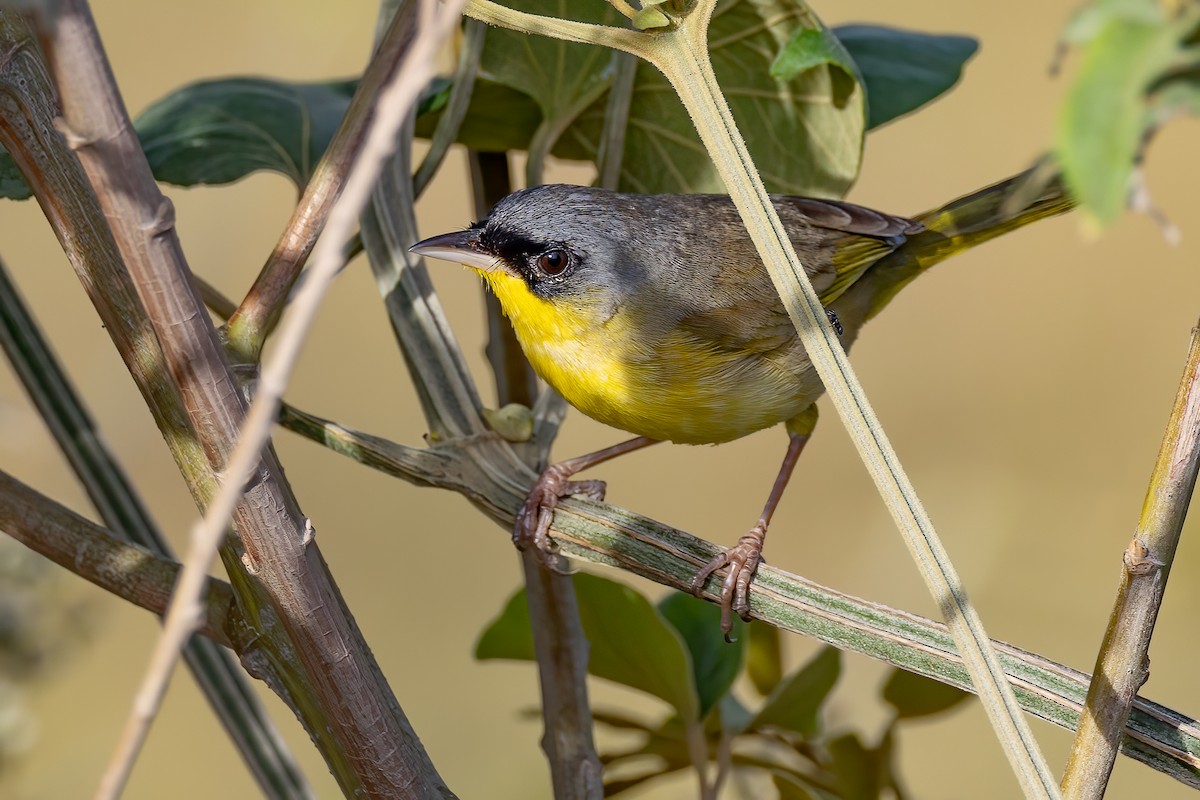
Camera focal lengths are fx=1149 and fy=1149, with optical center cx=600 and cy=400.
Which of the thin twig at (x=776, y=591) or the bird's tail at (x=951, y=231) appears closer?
the thin twig at (x=776, y=591)

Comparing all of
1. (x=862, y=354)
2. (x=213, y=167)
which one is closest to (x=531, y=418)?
(x=213, y=167)

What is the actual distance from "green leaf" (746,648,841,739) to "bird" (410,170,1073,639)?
0.15m

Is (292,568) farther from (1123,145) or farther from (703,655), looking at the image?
(703,655)

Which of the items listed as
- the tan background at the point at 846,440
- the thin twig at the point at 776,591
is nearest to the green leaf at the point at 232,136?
the thin twig at the point at 776,591

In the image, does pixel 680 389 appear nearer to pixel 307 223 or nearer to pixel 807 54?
pixel 807 54

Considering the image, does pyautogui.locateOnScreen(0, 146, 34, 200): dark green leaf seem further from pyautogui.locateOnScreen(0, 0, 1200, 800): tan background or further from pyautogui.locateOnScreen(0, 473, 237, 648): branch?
pyautogui.locateOnScreen(0, 0, 1200, 800): tan background

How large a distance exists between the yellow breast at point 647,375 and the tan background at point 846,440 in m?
1.29

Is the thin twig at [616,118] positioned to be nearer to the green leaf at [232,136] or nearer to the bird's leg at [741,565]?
the green leaf at [232,136]

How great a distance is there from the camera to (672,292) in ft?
3.93

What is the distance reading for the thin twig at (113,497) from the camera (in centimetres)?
74

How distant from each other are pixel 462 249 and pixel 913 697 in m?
0.59

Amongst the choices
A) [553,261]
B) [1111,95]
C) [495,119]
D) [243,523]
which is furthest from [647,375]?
[1111,95]

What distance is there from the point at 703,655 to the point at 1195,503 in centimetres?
158

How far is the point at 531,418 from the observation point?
32.8 inches
